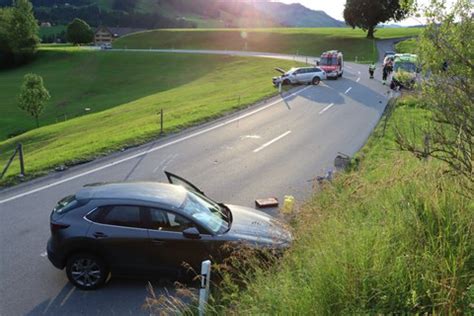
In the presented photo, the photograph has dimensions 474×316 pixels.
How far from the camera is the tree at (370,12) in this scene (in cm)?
6675

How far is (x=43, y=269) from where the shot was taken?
299 inches

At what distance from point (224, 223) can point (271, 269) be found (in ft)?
6.06

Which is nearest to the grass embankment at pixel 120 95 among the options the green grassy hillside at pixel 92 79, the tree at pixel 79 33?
the green grassy hillside at pixel 92 79

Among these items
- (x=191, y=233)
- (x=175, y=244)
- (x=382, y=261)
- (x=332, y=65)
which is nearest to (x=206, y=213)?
(x=191, y=233)

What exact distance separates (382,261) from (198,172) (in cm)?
892

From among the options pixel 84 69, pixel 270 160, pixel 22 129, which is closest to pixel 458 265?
pixel 270 160

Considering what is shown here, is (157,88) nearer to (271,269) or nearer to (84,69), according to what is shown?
(84,69)

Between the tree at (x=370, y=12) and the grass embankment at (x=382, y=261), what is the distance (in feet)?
216

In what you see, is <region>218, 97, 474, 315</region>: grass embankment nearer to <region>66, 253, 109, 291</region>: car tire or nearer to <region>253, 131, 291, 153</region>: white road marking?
<region>66, 253, 109, 291</region>: car tire

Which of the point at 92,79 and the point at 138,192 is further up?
the point at 138,192

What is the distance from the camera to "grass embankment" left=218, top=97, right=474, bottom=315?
433 cm

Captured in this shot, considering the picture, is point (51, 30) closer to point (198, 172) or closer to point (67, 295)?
point (198, 172)

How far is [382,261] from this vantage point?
474 cm

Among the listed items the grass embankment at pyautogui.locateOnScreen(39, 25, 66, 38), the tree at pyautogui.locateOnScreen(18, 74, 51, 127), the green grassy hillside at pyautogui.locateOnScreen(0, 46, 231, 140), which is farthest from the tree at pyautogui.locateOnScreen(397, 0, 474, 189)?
the grass embankment at pyautogui.locateOnScreen(39, 25, 66, 38)
